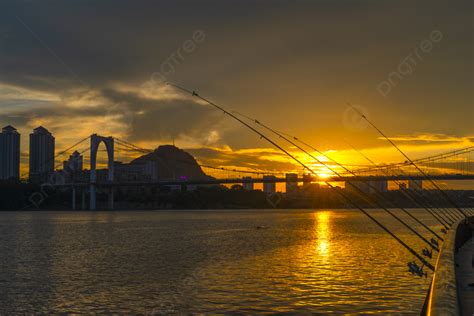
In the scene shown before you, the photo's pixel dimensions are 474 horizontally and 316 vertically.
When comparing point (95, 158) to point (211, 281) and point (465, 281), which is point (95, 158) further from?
point (465, 281)

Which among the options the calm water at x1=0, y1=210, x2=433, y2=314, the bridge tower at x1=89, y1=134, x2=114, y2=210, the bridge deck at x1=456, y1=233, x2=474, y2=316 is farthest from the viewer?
the bridge tower at x1=89, y1=134, x2=114, y2=210

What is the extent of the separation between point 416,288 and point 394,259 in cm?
1138

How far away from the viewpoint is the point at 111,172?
148m

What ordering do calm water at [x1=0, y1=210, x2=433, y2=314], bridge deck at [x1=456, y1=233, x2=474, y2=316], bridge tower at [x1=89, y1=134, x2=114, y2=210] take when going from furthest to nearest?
bridge tower at [x1=89, y1=134, x2=114, y2=210], calm water at [x1=0, y1=210, x2=433, y2=314], bridge deck at [x1=456, y1=233, x2=474, y2=316]

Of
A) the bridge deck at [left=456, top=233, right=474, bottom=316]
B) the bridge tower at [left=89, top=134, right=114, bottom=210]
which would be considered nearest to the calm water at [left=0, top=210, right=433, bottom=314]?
the bridge deck at [left=456, top=233, right=474, bottom=316]

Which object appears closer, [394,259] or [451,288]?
[451,288]

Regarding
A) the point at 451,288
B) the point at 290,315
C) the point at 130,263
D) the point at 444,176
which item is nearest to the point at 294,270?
the point at 130,263

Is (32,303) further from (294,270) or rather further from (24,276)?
(294,270)

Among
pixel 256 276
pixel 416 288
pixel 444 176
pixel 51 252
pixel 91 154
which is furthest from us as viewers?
pixel 91 154

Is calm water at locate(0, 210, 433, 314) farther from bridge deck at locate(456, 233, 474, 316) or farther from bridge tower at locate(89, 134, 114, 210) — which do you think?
bridge tower at locate(89, 134, 114, 210)

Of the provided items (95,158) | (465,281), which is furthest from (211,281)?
(95,158)

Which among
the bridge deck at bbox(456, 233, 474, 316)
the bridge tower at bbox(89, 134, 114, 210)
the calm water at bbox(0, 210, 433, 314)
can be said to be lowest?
the calm water at bbox(0, 210, 433, 314)

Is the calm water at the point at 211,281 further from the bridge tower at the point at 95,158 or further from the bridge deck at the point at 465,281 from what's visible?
the bridge tower at the point at 95,158

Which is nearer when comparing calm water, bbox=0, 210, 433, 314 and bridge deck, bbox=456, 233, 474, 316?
bridge deck, bbox=456, 233, 474, 316
